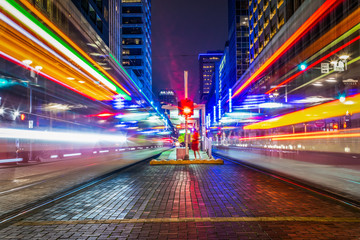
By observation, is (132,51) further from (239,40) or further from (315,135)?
(315,135)

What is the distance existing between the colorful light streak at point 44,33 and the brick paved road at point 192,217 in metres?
5.26

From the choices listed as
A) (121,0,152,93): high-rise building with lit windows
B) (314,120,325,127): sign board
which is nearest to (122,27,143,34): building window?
(121,0,152,93): high-rise building with lit windows

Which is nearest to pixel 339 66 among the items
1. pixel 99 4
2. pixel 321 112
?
pixel 321 112

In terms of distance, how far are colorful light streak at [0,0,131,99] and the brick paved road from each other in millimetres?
5255

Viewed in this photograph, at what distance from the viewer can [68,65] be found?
11188 millimetres

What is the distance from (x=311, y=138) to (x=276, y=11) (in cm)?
2453

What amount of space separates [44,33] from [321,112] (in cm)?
1749

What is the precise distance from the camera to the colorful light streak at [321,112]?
16.5m

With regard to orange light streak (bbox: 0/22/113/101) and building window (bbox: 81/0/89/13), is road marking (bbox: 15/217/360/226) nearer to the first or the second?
orange light streak (bbox: 0/22/113/101)

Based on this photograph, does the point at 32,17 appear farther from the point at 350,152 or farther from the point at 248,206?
the point at 350,152

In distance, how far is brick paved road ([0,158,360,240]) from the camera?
4.04 m

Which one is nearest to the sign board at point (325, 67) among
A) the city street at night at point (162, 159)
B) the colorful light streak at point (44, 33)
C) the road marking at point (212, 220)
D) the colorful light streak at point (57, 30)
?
the city street at night at point (162, 159)

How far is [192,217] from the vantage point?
16.1 feet

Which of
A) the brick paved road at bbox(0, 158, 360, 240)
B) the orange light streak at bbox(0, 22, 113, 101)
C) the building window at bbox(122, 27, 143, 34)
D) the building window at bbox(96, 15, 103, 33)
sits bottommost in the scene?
the brick paved road at bbox(0, 158, 360, 240)
